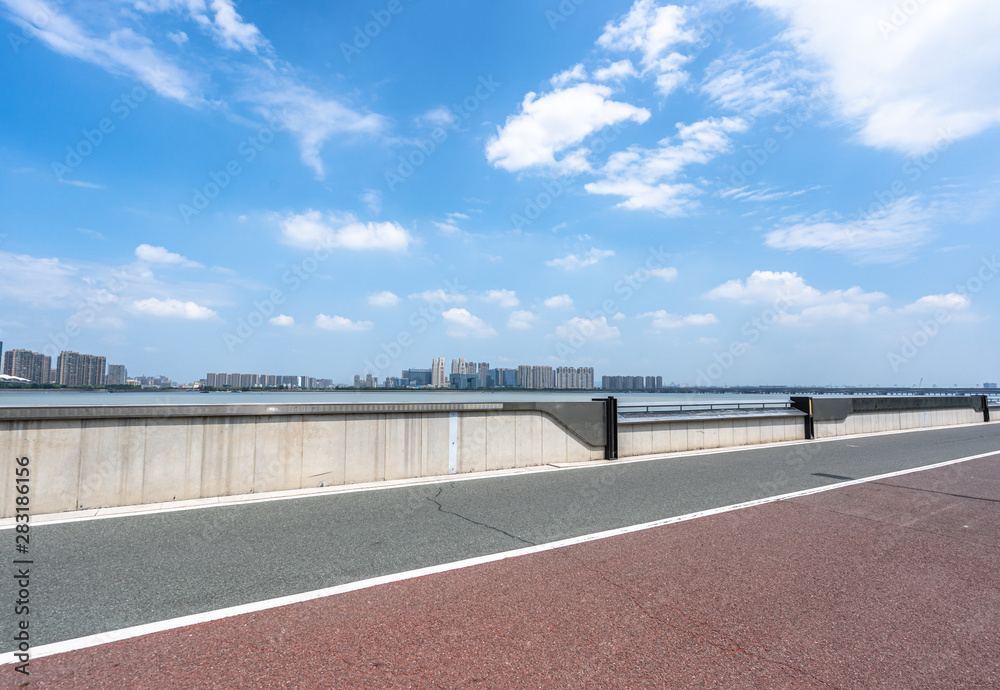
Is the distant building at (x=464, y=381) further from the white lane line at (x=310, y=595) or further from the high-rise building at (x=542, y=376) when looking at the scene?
the white lane line at (x=310, y=595)

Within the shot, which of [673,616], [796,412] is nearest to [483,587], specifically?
[673,616]

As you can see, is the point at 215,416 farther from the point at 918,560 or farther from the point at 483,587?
the point at 918,560

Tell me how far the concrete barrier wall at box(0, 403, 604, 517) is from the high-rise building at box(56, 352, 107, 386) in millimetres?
62176

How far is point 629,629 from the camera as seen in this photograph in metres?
3.47

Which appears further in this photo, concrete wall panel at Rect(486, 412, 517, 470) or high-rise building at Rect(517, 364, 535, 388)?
high-rise building at Rect(517, 364, 535, 388)

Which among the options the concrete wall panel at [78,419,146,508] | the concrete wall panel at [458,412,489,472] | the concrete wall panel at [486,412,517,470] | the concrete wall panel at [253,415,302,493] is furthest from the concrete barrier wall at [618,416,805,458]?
the concrete wall panel at [78,419,146,508]

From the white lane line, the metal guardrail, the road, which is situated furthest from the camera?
the metal guardrail

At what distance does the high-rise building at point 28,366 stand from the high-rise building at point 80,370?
1.66 metres

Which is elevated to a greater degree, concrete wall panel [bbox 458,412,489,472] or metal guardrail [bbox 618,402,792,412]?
metal guardrail [bbox 618,402,792,412]

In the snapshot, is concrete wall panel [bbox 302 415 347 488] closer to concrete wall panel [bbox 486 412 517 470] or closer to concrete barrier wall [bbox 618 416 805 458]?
concrete wall panel [bbox 486 412 517 470]

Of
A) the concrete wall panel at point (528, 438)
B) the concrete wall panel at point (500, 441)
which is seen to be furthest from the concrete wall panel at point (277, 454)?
the concrete wall panel at point (528, 438)

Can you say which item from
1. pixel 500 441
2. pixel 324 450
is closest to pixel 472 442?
pixel 500 441

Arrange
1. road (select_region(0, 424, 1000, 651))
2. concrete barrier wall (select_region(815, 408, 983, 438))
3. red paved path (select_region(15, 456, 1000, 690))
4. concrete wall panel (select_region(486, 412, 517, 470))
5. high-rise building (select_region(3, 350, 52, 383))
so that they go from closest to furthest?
red paved path (select_region(15, 456, 1000, 690)) → road (select_region(0, 424, 1000, 651)) → concrete wall panel (select_region(486, 412, 517, 470)) → concrete barrier wall (select_region(815, 408, 983, 438)) → high-rise building (select_region(3, 350, 52, 383))

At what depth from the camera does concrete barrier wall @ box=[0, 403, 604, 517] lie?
657cm
